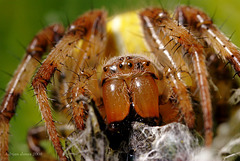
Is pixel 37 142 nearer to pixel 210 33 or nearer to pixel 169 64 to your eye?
pixel 169 64

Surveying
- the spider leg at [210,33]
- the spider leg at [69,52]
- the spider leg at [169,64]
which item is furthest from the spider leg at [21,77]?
the spider leg at [210,33]

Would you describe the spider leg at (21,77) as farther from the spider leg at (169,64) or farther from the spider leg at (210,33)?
the spider leg at (210,33)

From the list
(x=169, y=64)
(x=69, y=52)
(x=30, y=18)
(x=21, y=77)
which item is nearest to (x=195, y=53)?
(x=169, y=64)

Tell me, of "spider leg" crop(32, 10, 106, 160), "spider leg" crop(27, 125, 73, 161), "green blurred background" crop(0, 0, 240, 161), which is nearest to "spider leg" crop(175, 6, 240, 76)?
"spider leg" crop(32, 10, 106, 160)

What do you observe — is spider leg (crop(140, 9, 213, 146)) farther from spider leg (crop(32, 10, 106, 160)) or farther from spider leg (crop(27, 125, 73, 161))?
spider leg (crop(27, 125, 73, 161))

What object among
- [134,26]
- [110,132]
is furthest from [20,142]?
[110,132]

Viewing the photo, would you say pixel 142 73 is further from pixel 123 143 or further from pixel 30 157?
pixel 30 157
